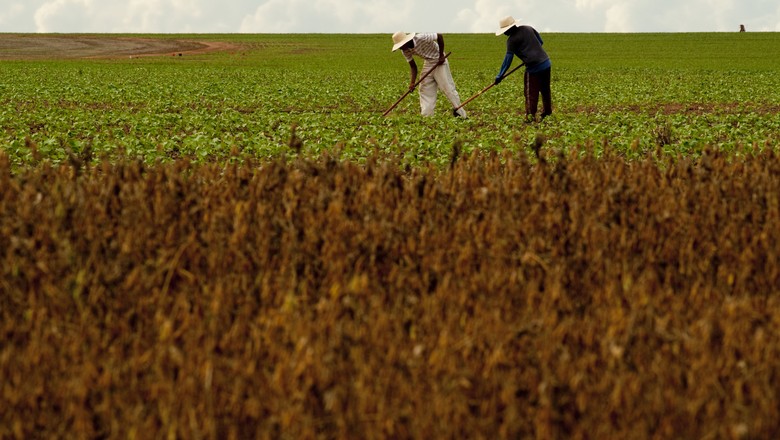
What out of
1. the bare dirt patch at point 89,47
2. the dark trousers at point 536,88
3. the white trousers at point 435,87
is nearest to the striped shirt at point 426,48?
the white trousers at point 435,87

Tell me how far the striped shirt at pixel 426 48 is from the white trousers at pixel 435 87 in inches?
9.4

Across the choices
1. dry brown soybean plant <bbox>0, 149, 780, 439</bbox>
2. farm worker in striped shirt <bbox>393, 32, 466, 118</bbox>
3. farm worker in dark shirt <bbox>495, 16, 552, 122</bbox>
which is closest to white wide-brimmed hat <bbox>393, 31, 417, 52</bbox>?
farm worker in striped shirt <bbox>393, 32, 466, 118</bbox>

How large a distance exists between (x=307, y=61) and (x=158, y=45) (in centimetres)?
2535

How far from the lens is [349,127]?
15.0 meters

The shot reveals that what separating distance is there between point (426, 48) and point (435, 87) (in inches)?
42.4

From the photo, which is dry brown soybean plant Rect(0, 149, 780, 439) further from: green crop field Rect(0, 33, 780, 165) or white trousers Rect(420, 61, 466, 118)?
white trousers Rect(420, 61, 466, 118)

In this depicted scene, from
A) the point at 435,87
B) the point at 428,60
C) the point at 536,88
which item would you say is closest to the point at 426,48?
the point at 428,60

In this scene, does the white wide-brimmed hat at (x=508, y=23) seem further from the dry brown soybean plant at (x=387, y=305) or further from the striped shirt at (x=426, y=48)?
the dry brown soybean plant at (x=387, y=305)

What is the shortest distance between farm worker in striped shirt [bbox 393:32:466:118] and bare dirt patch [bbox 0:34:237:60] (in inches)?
2164

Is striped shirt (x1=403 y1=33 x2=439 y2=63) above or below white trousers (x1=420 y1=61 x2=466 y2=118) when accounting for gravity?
above

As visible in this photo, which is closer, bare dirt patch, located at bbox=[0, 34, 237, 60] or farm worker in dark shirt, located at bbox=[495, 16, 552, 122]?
farm worker in dark shirt, located at bbox=[495, 16, 552, 122]

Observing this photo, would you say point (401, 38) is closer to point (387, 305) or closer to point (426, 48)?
point (426, 48)

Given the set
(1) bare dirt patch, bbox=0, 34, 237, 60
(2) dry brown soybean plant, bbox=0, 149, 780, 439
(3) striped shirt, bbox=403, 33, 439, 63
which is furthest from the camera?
(1) bare dirt patch, bbox=0, 34, 237, 60

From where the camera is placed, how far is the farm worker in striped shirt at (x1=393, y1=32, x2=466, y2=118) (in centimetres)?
1580
